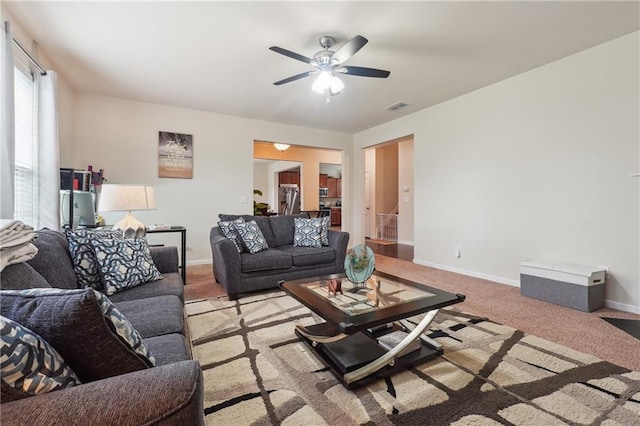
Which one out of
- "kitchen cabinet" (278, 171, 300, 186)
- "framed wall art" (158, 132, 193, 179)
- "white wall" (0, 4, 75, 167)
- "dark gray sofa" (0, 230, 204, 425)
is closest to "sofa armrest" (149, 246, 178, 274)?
"dark gray sofa" (0, 230, 204, 425)

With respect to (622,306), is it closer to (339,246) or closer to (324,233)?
(339,246)

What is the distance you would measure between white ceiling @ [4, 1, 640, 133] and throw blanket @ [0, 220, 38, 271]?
6.23 ft

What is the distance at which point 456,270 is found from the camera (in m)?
4.25

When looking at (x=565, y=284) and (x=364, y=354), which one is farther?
(x=565, y=284)

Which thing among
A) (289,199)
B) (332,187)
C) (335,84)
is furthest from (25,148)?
(332,187)

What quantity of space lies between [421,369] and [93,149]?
190 inches

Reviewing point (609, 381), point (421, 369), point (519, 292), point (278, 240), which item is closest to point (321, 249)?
point (278, 240)

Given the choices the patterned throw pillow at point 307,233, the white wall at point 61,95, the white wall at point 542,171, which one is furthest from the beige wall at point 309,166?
the white wall at point 61,95

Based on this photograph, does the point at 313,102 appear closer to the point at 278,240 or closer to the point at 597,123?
the point at 278,240

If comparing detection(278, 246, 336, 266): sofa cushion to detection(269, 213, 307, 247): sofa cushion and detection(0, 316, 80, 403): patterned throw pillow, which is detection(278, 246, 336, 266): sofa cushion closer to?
detection(269, 213, 307, 247): sofa cushion

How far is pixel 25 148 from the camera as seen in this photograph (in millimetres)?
2699

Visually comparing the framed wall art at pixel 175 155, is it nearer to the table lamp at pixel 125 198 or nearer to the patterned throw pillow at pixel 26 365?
the table lamp at pixel 125 198

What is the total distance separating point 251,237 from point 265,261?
0.40 m

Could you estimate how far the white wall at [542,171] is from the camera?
2740mm
